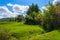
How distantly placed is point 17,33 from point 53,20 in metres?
13.6

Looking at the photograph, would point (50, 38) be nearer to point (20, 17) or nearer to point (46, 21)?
point (46, 21)

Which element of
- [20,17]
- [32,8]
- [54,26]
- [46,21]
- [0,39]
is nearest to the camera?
[0,39]

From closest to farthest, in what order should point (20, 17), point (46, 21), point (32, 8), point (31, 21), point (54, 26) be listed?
point (54, 26)
point (46, 21)
point (31, 21)
point (32, 8)
point (20, 17)

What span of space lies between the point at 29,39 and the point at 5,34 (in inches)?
200

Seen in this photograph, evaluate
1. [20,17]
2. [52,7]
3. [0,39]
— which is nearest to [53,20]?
[52,7]

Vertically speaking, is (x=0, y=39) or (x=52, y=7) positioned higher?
(x=52, y=7)

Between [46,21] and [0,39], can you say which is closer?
[0,39]

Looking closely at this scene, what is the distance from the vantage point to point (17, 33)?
51.4 m

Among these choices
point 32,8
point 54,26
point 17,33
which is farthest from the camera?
point 32,8

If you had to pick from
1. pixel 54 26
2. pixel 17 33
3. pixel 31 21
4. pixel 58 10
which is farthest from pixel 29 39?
pixel 31 21

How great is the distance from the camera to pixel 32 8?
10338cm

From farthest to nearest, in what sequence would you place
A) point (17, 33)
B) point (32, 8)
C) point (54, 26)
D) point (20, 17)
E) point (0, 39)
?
point (20, 17) → point (32, 8) → point (54, 26) → point (17, 33) → point (0, 39)

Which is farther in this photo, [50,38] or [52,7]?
[52,7]

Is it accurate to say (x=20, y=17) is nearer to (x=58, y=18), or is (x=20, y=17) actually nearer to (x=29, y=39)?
(x=58, y=18)
